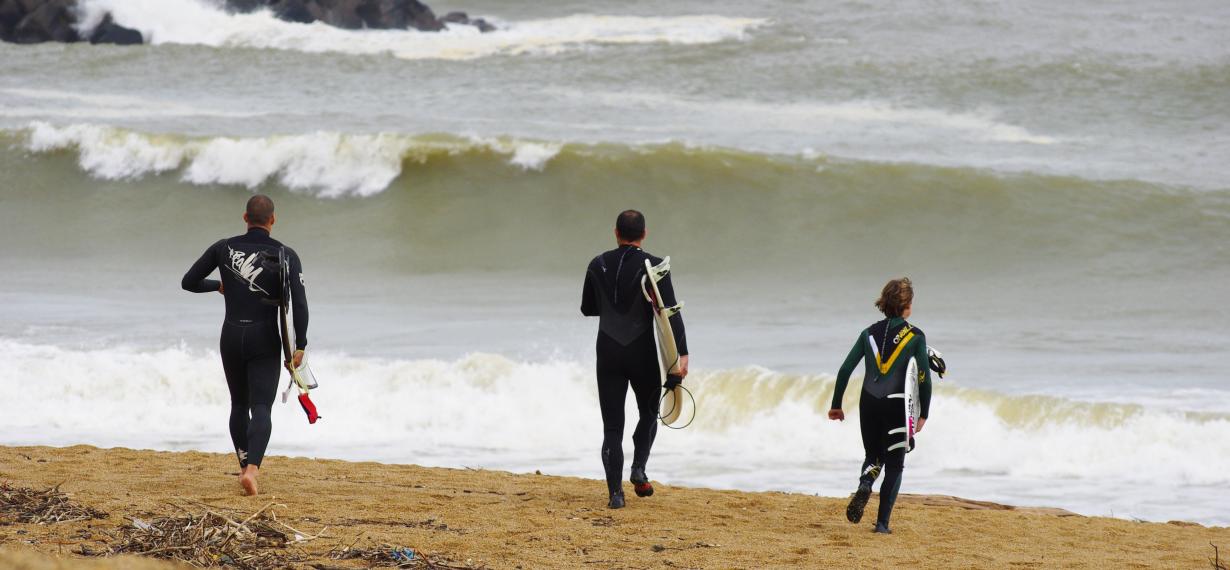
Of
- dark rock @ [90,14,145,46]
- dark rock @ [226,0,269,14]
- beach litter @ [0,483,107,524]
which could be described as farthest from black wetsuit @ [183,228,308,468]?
dark rock @ [226,0,269,14]

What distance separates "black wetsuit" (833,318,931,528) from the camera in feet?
19.4

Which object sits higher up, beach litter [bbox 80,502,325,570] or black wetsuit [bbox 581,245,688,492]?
black wetsuit [bbox 581,245,688,492]

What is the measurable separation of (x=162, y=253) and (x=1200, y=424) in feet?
48.8

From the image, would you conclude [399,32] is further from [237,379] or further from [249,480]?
[249,480]

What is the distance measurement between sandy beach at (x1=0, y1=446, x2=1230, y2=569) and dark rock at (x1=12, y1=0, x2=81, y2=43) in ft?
128

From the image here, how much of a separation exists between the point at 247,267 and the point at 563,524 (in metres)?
1.89

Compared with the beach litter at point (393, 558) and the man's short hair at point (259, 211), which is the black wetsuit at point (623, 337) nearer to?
the beach litter at point (393, 558)

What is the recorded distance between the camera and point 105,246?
1995 cm

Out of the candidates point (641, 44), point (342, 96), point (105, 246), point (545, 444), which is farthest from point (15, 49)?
point (545, 444)

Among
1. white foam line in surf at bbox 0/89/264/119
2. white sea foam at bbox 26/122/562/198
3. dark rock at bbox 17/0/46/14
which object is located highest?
dark rock at bbox 17/0/46/14

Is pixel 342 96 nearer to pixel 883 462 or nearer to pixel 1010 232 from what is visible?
pixel 1010 232

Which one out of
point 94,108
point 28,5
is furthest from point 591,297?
point 28,5

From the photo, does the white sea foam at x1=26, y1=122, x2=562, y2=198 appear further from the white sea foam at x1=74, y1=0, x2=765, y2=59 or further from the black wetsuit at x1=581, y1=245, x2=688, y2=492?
the white sea foam at x1=74, y1=0, x2=765, y2=59

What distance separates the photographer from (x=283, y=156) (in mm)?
22906
